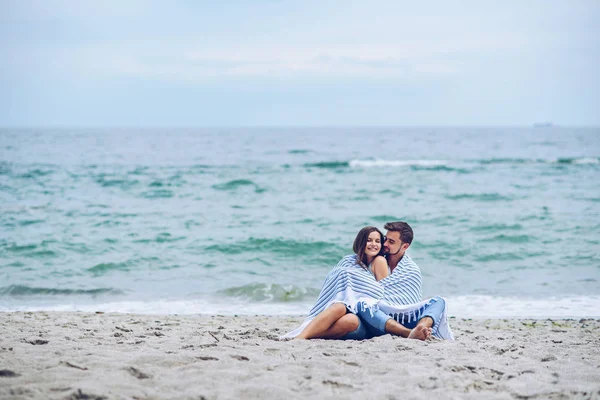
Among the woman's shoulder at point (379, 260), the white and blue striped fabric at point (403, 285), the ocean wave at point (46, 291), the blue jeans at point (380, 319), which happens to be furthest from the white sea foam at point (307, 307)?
the woman's shoulder at point (379, 260)

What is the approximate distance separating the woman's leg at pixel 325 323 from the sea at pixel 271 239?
3.58m

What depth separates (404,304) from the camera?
19.7ft

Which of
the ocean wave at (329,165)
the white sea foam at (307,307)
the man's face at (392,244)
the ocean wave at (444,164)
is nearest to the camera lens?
the man's face at (392,244)

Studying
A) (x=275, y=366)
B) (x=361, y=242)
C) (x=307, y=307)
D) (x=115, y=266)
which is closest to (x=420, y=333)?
(x=361, y=242)

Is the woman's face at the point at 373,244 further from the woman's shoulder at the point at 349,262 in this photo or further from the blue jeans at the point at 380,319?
the blue jeans at the point at 380,319

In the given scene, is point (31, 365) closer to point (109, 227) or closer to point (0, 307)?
point (0, 307)

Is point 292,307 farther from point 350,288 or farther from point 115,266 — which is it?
point 115,266

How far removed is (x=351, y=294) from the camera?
5848 millimetres

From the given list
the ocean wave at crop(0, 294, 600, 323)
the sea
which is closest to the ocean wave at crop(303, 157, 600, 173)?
the sea

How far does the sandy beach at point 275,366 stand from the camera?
12.8ft

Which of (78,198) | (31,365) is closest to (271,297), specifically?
(31,365)

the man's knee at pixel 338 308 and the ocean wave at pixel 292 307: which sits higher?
the man's knee at pixel 338 308

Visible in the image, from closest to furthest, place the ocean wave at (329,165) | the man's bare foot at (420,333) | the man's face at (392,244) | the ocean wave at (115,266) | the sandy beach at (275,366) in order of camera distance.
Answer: the sandy beach at (275,366) < the man's bare foot at (420,333) < the man's face at (392,244) < the ocean wave at (115,266) < the ocean wave at (329,165)

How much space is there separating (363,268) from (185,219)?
40.1ft
